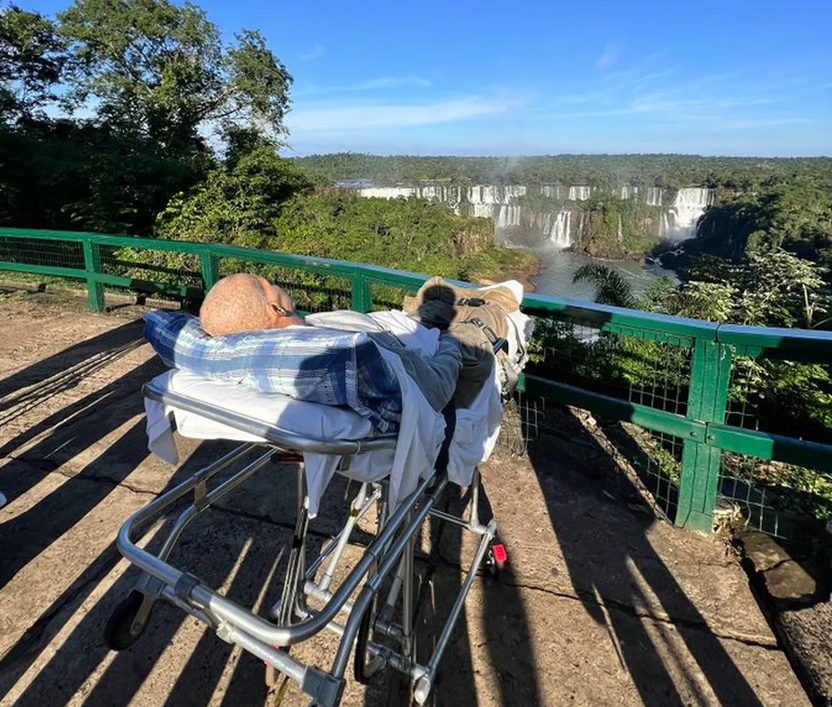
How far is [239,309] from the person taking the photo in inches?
61.0

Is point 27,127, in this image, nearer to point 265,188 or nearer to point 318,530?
point 265,188

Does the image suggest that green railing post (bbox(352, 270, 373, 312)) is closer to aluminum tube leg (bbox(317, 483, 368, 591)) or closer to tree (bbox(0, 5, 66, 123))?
aluminum tube leg (bbox(317, 483, 368, 591))

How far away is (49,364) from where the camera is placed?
514 centimetres

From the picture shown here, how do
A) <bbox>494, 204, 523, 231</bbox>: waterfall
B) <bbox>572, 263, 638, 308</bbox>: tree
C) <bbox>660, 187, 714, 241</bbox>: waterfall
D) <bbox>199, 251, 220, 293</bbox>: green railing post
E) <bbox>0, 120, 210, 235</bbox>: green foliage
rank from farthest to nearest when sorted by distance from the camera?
1. <bbox>494, 204, 523, 231</bbox>: waterfall
2. <bbox>660, 187, 714, 241</bbox>: waterfall
3. <bbox>0, 120, 210, 235</bbox>: green foliage
4. <bbox>572, 263, 638, 308</bbox>: tree
5. <bbox>199, 251, 220, 293</bbox>: green railing post

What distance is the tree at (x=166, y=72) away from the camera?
82.7 ft

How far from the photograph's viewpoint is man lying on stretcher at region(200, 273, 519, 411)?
5.12 feet

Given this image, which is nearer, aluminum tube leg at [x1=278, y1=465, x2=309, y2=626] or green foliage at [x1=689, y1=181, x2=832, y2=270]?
aluminum tube leg at [x1=278, y1=465, x2=309, y2=626]

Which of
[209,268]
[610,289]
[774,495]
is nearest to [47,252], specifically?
[209,268]

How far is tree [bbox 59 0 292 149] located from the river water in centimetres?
2515

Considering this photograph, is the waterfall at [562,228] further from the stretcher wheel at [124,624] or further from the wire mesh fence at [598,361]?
the stretcher wheel at [124,624]

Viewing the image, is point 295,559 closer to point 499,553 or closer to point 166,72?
point 499,553

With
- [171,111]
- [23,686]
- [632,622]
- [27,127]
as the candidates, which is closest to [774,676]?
[632,622]

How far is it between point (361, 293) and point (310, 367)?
3092 millimetres

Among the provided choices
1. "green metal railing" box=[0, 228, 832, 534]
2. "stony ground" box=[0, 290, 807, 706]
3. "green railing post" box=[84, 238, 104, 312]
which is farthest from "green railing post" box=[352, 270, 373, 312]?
"green railing post" box=[84, 238, 104, 312]
